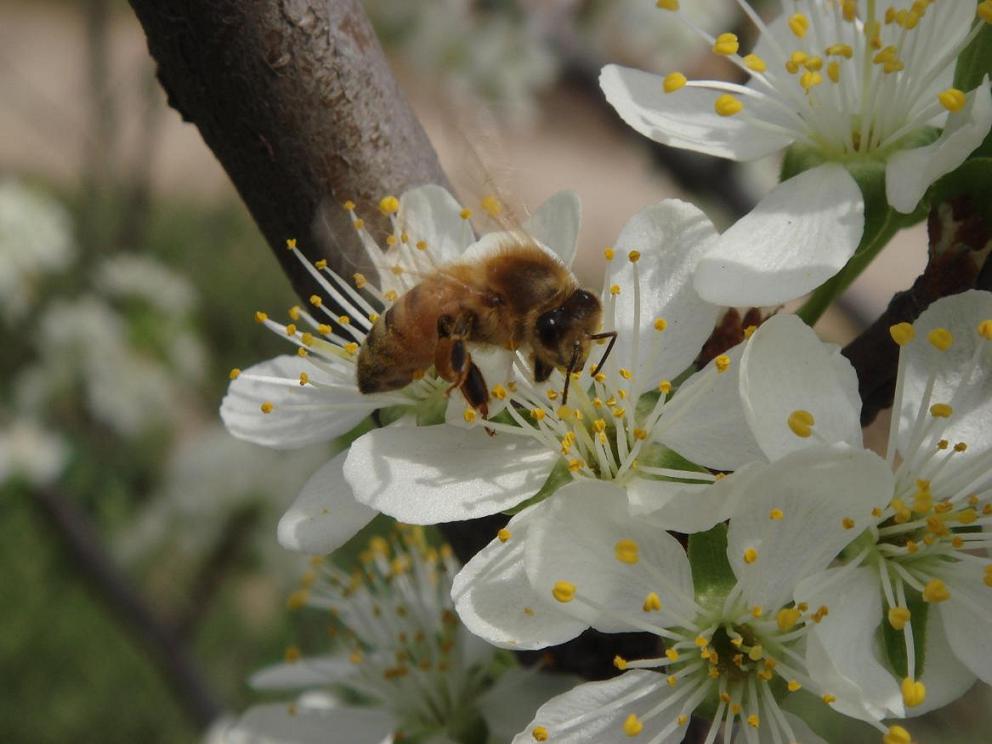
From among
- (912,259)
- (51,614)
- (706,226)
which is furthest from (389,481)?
Answer: (912,259)

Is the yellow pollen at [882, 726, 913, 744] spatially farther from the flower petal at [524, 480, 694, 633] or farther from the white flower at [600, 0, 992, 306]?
the white flower at [600, 0, 992, 306]

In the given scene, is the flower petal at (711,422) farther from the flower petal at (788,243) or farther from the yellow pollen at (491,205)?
the yellow pollen at (491,205)

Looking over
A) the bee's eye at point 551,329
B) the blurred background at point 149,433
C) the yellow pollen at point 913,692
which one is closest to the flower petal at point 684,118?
the bee's eye at point 551,329

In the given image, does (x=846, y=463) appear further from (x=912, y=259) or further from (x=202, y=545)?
(x=912, y=259)

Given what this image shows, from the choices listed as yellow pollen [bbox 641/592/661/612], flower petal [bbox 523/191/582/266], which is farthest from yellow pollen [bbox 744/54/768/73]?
yellow pollen [bbox 641/592/661/612]

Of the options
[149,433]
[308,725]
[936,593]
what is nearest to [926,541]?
[936,593]

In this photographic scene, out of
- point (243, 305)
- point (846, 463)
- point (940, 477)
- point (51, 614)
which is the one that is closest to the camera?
point (846, 463)

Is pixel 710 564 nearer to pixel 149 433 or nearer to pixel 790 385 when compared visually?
pixel 790 385
